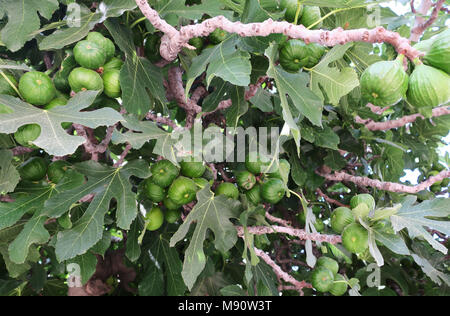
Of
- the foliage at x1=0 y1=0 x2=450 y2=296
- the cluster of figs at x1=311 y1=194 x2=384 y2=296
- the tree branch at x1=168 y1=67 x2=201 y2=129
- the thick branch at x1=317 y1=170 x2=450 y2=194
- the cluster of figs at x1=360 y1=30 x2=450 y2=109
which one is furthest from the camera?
the tree branch at x1=168 y1=67 x2=201 y2=129

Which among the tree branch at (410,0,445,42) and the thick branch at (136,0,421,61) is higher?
the thick branch at (136,0,421,61)

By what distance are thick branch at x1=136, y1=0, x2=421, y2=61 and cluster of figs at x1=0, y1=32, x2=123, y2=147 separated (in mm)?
290

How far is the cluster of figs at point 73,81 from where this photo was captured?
1.48 metres

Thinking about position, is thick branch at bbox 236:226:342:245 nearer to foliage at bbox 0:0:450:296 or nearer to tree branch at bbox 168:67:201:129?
foliage at bbox 0:0:450:296

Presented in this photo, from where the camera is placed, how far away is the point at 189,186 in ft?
5.86

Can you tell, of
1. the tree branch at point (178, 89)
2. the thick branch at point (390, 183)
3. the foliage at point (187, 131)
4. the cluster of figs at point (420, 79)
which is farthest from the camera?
the tree branch at point (178, 89)

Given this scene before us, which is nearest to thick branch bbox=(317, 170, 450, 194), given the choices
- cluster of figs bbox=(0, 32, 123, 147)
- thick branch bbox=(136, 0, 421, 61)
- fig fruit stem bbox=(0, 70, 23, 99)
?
thick branch bbox=(136, 0, 421, 61)

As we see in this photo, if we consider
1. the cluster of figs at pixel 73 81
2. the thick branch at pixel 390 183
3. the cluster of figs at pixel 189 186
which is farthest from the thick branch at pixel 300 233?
the cluster of figs at pixel 73 81

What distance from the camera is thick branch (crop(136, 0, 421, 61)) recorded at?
3.18 ft

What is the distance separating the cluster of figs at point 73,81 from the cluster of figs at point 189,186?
0.41 m

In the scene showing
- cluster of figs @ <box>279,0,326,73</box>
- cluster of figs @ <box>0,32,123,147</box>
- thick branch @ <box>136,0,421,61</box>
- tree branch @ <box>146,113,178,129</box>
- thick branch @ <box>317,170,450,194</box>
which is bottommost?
thick branch @ <box>317,170,450,194</box>

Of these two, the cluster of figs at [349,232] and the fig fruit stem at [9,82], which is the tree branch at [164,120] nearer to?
the fig fruit stem at [9,82]

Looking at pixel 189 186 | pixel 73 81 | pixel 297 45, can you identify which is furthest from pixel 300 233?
pixel 73 81
